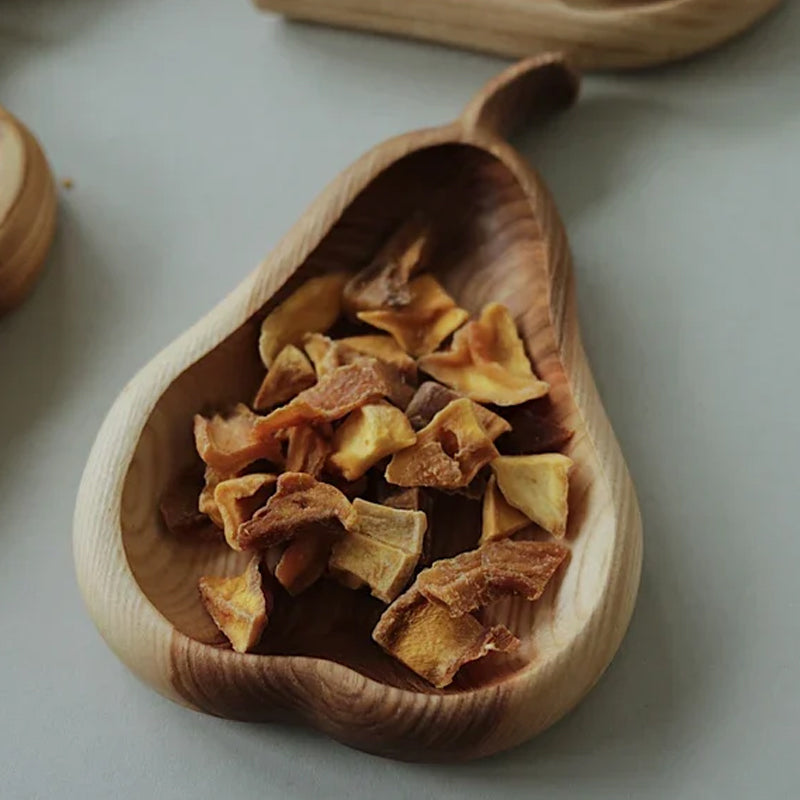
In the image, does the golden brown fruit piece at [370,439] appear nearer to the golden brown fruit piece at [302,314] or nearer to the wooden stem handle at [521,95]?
the golden brown fruit piece at [302,314]

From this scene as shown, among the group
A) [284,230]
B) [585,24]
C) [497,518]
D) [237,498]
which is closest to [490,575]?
[497,518]

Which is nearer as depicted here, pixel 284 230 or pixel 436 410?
pixel 436 410

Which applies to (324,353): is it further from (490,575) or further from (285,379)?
(490,575)

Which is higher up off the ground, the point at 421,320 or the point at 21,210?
the point at 21,210

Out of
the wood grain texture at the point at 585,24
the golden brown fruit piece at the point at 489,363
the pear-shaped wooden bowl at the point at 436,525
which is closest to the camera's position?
the pear-shaped wooden bowl at the point at 436,525

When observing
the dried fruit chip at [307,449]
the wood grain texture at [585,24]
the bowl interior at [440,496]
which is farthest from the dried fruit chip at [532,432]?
the wood grain texture at [585,24]

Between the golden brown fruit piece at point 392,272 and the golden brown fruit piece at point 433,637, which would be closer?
the golden brown fruit piece at point 433,637

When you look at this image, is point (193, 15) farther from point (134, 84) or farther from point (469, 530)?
point (469, 530)
